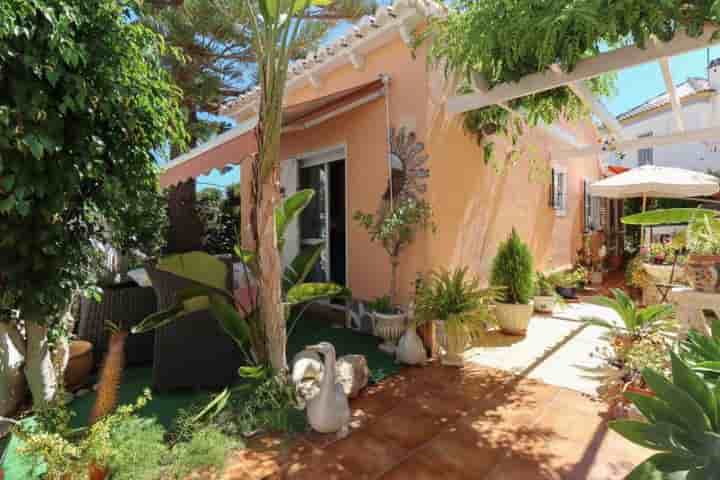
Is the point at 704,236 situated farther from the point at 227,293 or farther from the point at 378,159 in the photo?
the point at 227,293

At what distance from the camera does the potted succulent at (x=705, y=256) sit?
172 inches

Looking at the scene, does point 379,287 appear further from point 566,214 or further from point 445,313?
point 566,214

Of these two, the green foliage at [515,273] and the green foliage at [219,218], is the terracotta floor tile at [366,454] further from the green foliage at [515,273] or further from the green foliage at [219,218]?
the green foliage at [219,218]

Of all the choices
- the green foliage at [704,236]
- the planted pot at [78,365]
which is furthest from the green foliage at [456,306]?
the planted pot at [78,365]

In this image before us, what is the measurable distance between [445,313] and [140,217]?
5.23m

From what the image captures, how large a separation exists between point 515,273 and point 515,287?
12.6 inches

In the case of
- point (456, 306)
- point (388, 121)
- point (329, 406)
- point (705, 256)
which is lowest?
point (329, 406)

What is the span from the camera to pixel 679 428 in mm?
2301

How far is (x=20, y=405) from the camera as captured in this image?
Answer: 15.9 ft

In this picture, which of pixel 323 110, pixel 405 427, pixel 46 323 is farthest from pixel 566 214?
pixel 46 323

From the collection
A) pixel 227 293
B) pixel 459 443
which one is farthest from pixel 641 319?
pixel 227 293

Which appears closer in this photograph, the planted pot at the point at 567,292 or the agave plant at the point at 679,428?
the agave plant at the point at 679,428

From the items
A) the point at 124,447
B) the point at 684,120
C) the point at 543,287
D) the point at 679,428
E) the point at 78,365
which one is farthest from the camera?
the point at 684,120

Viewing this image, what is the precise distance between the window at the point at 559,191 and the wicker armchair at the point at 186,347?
11.6 m
